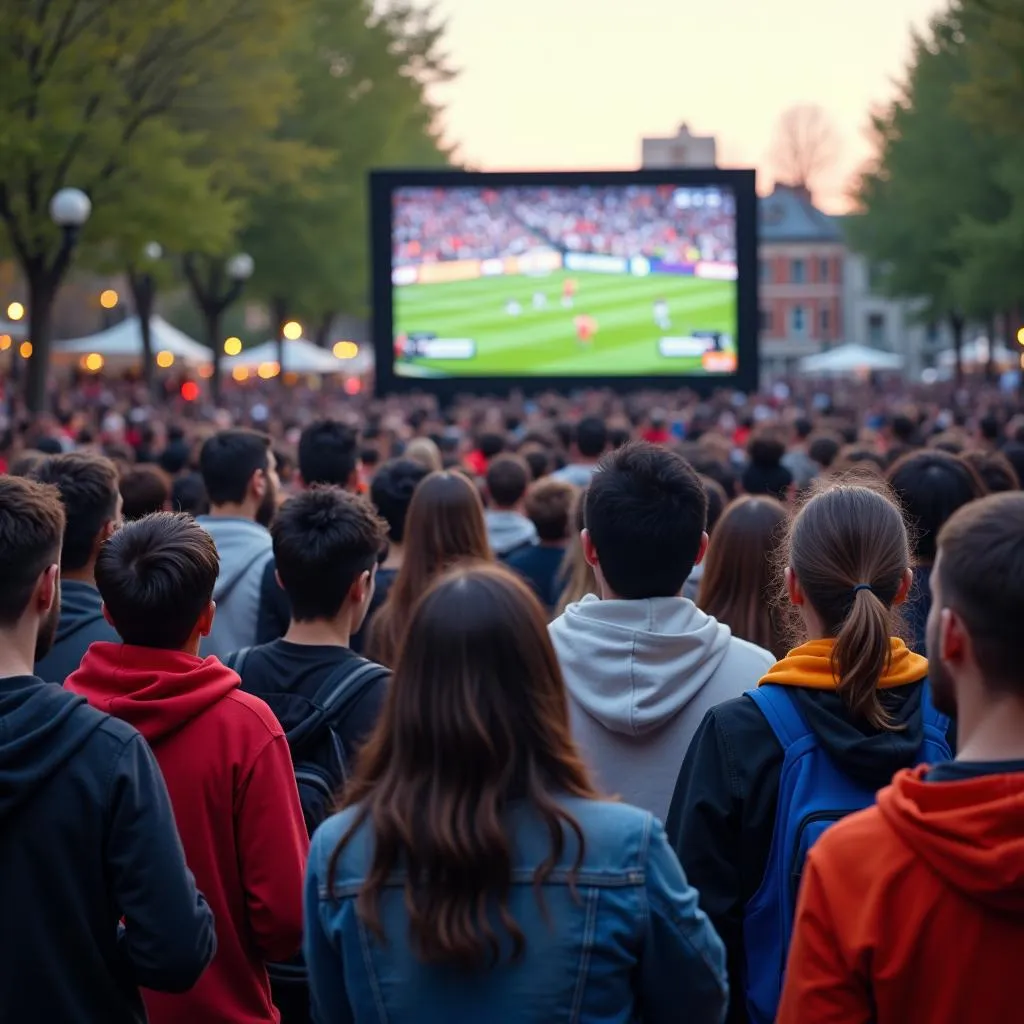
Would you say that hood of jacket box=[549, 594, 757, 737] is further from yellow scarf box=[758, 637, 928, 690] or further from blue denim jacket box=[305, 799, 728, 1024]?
blue denim jacket box=[305, 799, 728, 1024]

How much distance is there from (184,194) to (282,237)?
1724cm

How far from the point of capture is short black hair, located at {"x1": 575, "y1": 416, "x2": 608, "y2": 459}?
11141 millimetres

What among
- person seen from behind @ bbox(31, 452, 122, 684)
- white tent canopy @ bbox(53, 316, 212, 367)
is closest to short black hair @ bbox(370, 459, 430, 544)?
person seen from behind @ bbox(31, 452, 122, 684)

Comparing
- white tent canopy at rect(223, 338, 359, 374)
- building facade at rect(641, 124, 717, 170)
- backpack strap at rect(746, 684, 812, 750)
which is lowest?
backpack strap at rect(746, 684, 812, 750)

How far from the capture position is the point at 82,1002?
300 cm

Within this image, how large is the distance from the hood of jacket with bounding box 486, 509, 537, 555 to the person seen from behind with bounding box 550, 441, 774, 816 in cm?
449

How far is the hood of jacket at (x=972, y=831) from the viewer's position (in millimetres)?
2281

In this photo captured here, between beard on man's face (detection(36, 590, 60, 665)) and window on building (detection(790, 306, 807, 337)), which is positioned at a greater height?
window on building (detection(790, 306, 807, 337))

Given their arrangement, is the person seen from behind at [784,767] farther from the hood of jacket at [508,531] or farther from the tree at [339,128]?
the tree at [339,128]

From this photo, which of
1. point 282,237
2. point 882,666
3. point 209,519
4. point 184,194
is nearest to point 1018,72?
point 184,194

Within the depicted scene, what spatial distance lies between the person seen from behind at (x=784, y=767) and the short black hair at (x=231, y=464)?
11.4 ft

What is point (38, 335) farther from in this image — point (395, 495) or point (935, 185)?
point (935, 185)

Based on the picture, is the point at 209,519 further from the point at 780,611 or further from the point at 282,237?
the point at 282,237

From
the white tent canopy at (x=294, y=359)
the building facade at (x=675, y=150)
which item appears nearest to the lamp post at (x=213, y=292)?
the white tent canopy at (x=294, y=359)
